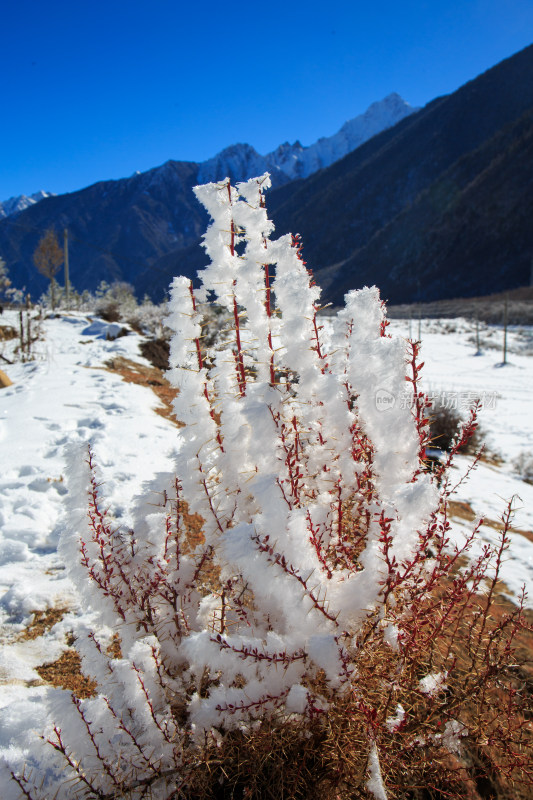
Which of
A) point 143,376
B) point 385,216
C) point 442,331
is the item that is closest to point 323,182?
point 385,216

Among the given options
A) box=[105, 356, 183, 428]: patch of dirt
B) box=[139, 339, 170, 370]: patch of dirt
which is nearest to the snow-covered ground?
box=[105, 356, 183, 428]: patch of dirt

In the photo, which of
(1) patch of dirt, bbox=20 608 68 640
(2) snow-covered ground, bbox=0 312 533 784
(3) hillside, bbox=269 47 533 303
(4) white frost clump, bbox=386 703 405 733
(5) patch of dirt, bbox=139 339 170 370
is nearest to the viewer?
(4) white frost clump, bbox=386 703 405 733

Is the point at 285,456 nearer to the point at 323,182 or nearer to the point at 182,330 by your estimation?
the point at 182,330

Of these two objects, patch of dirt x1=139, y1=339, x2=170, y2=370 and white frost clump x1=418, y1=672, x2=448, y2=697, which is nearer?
white frost clump x1=418, y1=672, x2=448, y2=697

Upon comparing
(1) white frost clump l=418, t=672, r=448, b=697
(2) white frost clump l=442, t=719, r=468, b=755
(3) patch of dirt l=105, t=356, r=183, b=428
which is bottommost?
(2) white frost clump l=442, t=719, r=468, b=755

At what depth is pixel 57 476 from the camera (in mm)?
3443

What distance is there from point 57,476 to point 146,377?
438 cm

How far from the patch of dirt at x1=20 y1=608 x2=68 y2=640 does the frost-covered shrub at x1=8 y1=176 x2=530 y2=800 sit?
2.68 ft

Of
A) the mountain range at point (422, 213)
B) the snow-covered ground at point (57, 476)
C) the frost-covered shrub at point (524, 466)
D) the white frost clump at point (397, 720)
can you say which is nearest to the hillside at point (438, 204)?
the mountain range at point (422, 213)

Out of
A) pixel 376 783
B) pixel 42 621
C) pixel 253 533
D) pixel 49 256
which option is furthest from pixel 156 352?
pixel 49 256

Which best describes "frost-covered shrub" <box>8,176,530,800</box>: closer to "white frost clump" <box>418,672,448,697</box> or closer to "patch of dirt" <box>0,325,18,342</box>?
"white frost clump" <box>418,672,448,697</box>

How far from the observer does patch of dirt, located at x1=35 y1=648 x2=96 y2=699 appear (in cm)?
167

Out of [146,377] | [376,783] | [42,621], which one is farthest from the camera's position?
[146,377]

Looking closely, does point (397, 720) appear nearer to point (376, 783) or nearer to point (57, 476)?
point (376, 783)
